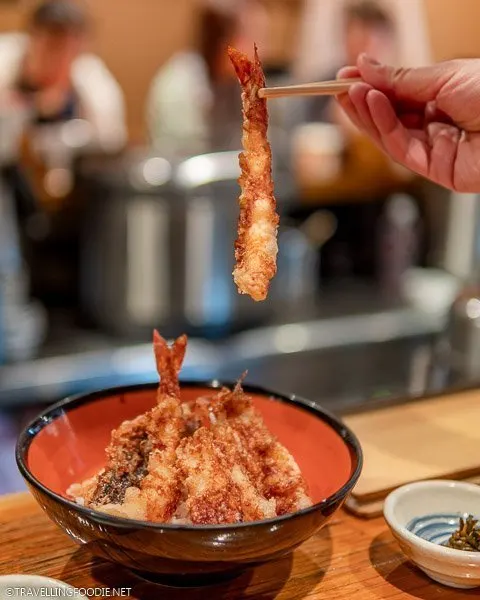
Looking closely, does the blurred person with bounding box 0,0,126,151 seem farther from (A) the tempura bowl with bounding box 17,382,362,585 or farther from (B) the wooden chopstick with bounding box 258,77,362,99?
(A) the tempura bowl with bounding box 17,382,362,585

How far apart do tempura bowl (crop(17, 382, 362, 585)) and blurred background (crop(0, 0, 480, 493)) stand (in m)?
1.39

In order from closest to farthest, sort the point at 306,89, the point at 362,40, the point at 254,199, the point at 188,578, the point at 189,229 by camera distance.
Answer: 1. the point at 188,578
2. the point at 254,199
3. the point at 306,89
4. the point at 189,229
5. the point at 362,40

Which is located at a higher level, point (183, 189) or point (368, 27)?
point (368, 27)

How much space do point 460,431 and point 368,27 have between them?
5116mm

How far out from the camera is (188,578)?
3.27 feet

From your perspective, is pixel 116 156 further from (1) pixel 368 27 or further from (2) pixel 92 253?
(1) pixel 368 27

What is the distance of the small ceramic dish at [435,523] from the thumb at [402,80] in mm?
743

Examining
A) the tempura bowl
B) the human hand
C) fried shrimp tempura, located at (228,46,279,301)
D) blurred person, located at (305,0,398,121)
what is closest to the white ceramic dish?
the tempura bowl

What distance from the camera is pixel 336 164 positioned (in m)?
5.17

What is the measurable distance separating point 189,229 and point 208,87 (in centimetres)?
191

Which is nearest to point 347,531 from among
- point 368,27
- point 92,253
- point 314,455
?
point 314,455

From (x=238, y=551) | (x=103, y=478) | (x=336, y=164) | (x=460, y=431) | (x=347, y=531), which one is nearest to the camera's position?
(x=238, y=551)

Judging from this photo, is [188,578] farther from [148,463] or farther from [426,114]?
[426,114]

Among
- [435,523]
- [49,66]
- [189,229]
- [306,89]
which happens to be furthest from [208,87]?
[435,523]
